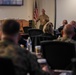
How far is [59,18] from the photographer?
1207 cm

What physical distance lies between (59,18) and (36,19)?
43.0 inches

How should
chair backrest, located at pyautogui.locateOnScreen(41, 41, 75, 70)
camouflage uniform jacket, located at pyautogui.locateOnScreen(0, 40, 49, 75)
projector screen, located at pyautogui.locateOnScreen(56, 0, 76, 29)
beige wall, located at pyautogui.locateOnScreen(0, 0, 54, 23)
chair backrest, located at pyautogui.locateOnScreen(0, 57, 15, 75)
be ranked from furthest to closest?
projector screen, located at pyautogui.locateOnScreen(56, 0, 76, 29), beige wall, located at pyautogui.locateOnScreen(0, 0, 54, 23), chair backrest, located at pyautogui.locateOnScreen(41, 41, 75, 70), camouflage uniform jacket, located at pyautogui.locateOnScreen(0, 40, 49, 75), chair backrest, located at pyautogui.locateOnScreen(0, 57, 15, 75)

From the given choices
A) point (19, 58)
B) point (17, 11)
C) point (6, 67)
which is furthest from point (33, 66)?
point (17, 11)

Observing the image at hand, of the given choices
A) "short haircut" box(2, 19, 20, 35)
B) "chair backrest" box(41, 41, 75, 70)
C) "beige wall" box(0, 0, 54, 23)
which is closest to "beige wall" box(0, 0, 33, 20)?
"beige wall" box(0, 0, 54, 23)

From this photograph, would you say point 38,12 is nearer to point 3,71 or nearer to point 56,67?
point 56,67

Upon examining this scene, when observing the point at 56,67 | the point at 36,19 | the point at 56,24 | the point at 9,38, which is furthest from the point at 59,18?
the point at 9,38

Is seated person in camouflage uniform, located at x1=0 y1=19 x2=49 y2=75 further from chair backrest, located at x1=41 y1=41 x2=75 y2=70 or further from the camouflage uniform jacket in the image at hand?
chair backrest, located at x1=41 y1=41 x2=75 y2=70

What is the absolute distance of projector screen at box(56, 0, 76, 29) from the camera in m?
11.9

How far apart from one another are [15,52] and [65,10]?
32.7 ft

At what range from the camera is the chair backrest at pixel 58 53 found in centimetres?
323

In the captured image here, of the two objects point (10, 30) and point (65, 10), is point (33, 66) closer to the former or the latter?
point (10, 30)

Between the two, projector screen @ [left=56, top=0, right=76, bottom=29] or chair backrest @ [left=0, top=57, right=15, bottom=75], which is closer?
chair backrest @ [left=0, top=57, right=15, bottom=75]

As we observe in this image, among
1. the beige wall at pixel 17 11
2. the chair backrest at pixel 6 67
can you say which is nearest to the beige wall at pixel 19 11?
the beige wall at pixel 17 11

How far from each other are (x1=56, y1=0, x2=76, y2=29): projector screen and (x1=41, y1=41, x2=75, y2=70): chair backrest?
28.4ft
